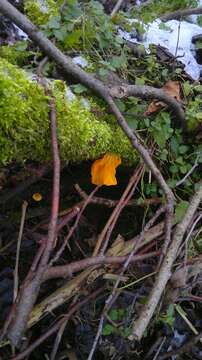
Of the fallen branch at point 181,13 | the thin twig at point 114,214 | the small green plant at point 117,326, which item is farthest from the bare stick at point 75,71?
the fallen branch at point 181,13

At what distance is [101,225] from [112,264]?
494 millimetres

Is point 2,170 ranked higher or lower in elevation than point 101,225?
higher

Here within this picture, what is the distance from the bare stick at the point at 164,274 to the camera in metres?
2.10

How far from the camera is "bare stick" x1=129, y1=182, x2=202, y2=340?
6.89 ft

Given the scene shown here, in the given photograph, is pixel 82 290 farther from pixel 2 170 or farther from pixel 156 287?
pixel 2 170

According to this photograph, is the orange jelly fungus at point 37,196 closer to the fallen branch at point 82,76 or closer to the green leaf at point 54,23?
the fallen branch at point 82,76

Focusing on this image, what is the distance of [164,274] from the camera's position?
2234 mm

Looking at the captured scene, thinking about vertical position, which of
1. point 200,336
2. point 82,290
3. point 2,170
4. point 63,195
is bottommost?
point 200,336

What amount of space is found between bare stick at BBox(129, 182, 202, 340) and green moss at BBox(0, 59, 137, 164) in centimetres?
57

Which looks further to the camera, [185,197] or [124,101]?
[185,197]

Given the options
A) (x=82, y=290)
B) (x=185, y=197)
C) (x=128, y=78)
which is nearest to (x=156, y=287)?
(x=82, y=290)

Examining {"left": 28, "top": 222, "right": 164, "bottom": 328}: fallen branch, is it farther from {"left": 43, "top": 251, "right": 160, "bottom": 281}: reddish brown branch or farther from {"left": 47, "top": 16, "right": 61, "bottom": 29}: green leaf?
{"left": 47, "top": 16, "right": 61, "bottom": 29}: green leaf

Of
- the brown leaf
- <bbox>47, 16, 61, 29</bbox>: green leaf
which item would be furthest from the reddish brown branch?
<bbox>47, 16, 61, 29</bbox>: green leaf

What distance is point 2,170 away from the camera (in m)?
2.19
